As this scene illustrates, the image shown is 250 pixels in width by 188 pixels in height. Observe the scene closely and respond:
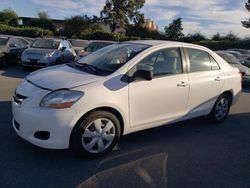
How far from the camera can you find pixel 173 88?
14.9 ft

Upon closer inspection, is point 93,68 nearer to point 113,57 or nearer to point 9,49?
point 113,57

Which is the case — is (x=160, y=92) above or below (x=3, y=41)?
below

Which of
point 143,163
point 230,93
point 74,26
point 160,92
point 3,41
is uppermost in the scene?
point 74,26

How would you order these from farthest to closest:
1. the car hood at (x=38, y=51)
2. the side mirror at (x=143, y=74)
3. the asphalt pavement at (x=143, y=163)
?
the car hood at (x=38, y=51), the side mirror at (x=143, y=74), the asphalt pavement at (x=143, y=163)

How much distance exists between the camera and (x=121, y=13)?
52.5m

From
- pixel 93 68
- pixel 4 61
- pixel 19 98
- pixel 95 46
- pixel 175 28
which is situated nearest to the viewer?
pixel 19 98

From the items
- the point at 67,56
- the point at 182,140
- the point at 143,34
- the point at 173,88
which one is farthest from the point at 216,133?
the point at 143,34

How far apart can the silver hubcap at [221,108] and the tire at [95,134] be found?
8.26ft

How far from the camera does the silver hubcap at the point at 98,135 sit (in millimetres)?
3801

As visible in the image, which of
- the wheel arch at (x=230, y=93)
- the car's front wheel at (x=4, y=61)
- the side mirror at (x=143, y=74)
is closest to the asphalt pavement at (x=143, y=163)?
the wheel arch at (x=230, y=93)

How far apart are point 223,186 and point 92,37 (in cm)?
3651

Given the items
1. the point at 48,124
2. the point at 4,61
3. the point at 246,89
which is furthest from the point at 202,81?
the point at 4,61

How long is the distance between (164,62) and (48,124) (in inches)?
81.4

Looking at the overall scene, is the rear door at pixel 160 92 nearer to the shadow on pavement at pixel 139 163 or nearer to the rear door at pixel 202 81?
the rear door at pixel 202 81
